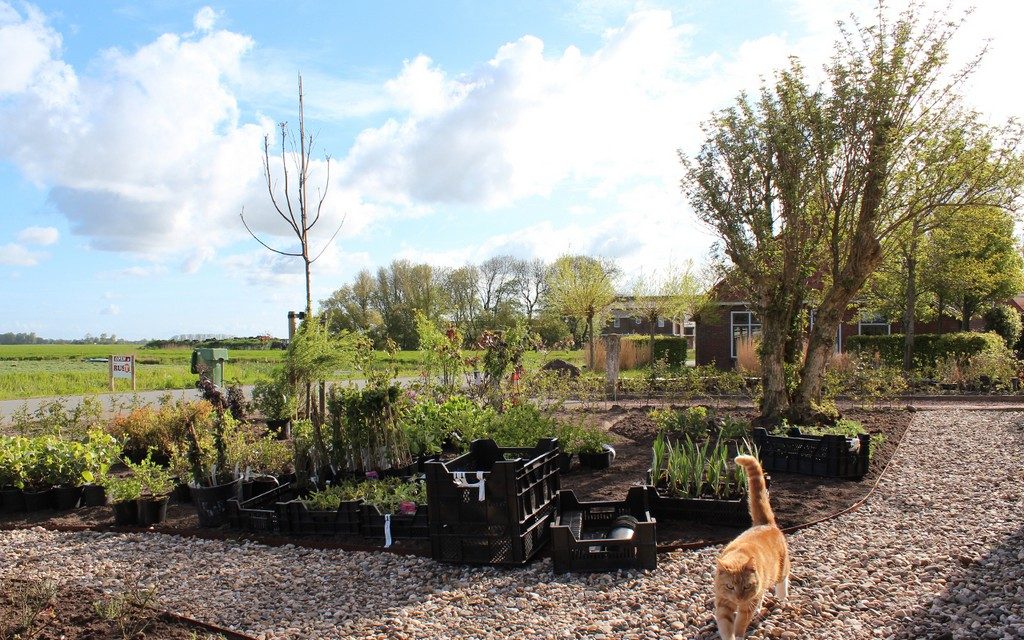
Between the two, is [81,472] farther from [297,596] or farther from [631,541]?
[631,541]

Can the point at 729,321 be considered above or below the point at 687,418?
above

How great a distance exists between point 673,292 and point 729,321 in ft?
14.5

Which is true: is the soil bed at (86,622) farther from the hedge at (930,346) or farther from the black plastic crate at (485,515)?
the hedge at (930,346)

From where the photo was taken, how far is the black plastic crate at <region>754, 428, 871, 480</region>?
7074 mm

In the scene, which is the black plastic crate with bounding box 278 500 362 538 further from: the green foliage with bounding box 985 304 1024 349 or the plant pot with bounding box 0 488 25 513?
the green foliage with bounding box 985 304 1024 349


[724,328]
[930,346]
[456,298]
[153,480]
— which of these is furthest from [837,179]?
[456,298]

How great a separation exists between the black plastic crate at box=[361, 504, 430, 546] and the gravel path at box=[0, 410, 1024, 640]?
1.12 feet

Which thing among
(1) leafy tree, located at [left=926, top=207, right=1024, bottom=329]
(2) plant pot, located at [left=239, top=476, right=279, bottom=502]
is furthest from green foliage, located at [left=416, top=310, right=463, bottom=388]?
(1) leafy tree, located at [left=926, top=207, right=1024, bottom=329]

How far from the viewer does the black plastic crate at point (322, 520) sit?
5.53 metres

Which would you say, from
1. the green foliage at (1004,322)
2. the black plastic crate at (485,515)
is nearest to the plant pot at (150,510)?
the black plastic crate at (485,515)

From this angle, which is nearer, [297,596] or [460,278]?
[297,596]

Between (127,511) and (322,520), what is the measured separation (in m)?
1.89

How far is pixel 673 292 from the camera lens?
102 ft

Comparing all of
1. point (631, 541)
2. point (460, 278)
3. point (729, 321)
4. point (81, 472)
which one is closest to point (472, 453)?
point (631, 541)
